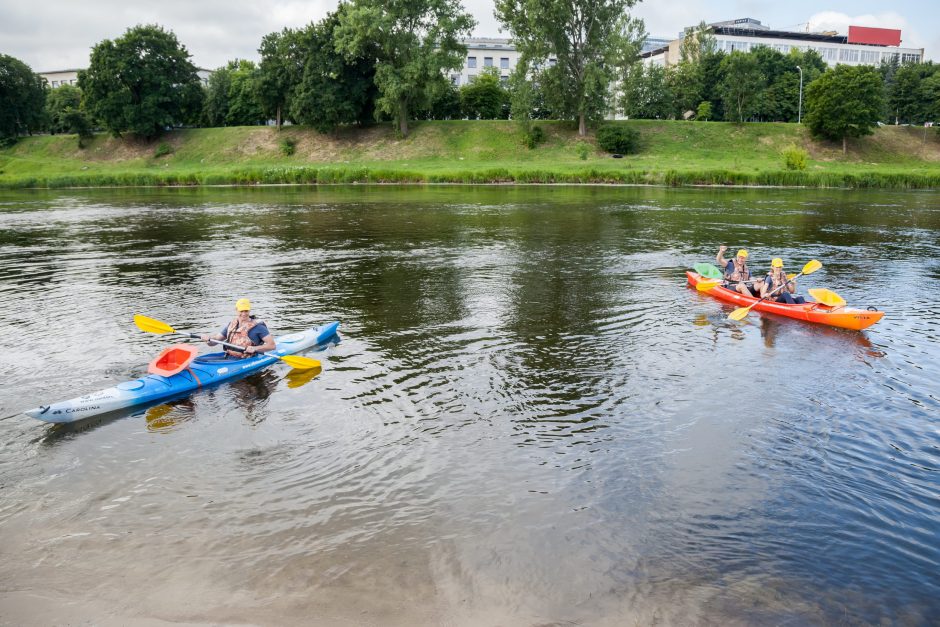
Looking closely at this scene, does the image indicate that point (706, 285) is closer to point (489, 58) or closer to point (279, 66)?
point (279, 66)

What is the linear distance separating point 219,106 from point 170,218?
49.7m

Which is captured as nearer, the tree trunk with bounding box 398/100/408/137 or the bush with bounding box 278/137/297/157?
the tree trunk with bounding box 398/100/408/137

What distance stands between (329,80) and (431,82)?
11180 millimetres

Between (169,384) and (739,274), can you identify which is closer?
(169,384)

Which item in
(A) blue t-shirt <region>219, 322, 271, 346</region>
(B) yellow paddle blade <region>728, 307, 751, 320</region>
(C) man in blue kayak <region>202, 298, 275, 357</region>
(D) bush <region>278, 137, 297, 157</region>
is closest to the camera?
(C) man in blue kayak <region>202, 298, 275, 357</region>

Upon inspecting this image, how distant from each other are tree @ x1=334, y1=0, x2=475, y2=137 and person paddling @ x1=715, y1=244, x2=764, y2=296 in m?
52.2

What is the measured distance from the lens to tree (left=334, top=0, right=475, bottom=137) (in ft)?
217

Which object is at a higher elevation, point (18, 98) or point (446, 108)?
point (18, 98)

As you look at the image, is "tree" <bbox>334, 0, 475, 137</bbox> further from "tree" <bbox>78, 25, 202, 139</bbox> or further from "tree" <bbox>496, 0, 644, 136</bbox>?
"tree" <bbox>78, 25, 202, 139</bbox>

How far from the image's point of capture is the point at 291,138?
244 ft

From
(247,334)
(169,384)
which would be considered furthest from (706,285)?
(169,384)

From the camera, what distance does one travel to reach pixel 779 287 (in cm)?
1767

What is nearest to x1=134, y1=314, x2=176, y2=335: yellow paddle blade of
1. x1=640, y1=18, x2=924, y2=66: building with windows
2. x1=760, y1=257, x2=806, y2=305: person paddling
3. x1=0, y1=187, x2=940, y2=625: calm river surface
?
x1=0, y1=187, x2=940, y2=625: calm river surface

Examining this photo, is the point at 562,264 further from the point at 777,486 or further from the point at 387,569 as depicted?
the point at 387,569
